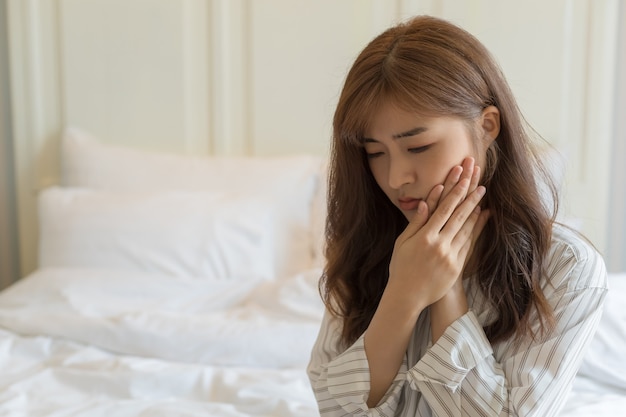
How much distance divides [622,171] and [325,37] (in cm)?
106

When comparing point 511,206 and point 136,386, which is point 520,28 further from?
point 136,386

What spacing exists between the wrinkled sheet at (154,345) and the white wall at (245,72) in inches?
26.2

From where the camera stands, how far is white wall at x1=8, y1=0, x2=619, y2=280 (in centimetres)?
240

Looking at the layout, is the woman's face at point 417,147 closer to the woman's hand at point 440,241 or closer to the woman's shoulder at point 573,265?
the woman's hand at point 440,241

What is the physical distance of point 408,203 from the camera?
1188 mm

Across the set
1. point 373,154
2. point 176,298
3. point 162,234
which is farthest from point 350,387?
point 162,234

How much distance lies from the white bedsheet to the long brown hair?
0.45m

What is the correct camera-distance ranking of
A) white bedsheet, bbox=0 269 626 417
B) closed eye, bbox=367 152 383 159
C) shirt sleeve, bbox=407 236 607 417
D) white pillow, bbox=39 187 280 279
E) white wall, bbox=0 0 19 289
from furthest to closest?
1. white wall, bbox=0 0 19 289
2. white pillow, bbox=39 187 280 279
3. white bedsheet, bbox=0 269 626 417
4. closed eye, bbox=367 152 383 159
5. shirt sleeve, bbox=407 236 607 417

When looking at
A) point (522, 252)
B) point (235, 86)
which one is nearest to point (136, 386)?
→ point (522, 252)

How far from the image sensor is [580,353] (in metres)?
1.11

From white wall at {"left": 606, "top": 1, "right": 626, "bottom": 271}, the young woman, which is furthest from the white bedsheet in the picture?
white wall at {"left": 606, "top": 1, "right": 626, "bottom": 271}

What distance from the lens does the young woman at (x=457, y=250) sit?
110cm

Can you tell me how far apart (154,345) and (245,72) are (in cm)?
115

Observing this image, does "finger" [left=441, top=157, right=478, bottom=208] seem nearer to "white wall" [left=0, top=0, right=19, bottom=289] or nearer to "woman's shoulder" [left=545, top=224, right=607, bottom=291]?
"woman's shoulder" [left=545, top=224, right=607, bottom=291]
